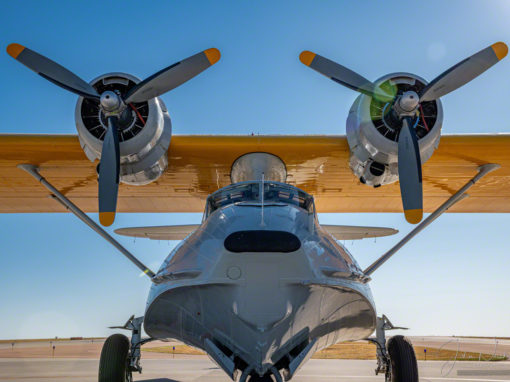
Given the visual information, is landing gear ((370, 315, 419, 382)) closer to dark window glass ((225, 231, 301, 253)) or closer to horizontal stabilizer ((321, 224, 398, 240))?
horizontal stabilizer ((321, 224, 398, 240))

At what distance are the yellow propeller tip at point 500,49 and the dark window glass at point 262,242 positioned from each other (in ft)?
13.4

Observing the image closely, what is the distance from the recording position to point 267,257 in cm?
385

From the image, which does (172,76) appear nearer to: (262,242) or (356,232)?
(262,242)

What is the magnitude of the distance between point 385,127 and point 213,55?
2544 mm

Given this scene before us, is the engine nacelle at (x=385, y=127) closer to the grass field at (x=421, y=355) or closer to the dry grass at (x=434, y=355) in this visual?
the dry grass at (x=434, y=355)

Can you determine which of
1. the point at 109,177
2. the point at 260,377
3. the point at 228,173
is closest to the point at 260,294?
the point at 260,377

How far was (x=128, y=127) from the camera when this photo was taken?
20.3 ft

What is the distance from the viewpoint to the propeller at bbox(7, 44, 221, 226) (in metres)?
5.66

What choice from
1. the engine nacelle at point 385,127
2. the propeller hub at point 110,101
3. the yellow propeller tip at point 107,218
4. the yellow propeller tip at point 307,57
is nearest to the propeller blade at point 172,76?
the propeller hub at point 110,101

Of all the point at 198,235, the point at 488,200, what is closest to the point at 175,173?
the point at 198,235

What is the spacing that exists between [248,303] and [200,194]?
6136 millimetres

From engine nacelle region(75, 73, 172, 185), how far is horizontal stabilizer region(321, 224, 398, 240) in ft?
10.5

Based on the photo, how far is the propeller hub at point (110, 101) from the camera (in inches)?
223

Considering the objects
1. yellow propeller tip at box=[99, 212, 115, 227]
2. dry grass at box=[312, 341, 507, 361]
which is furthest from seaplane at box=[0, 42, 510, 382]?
dry grass at box=[312, 341, 507, 361]
